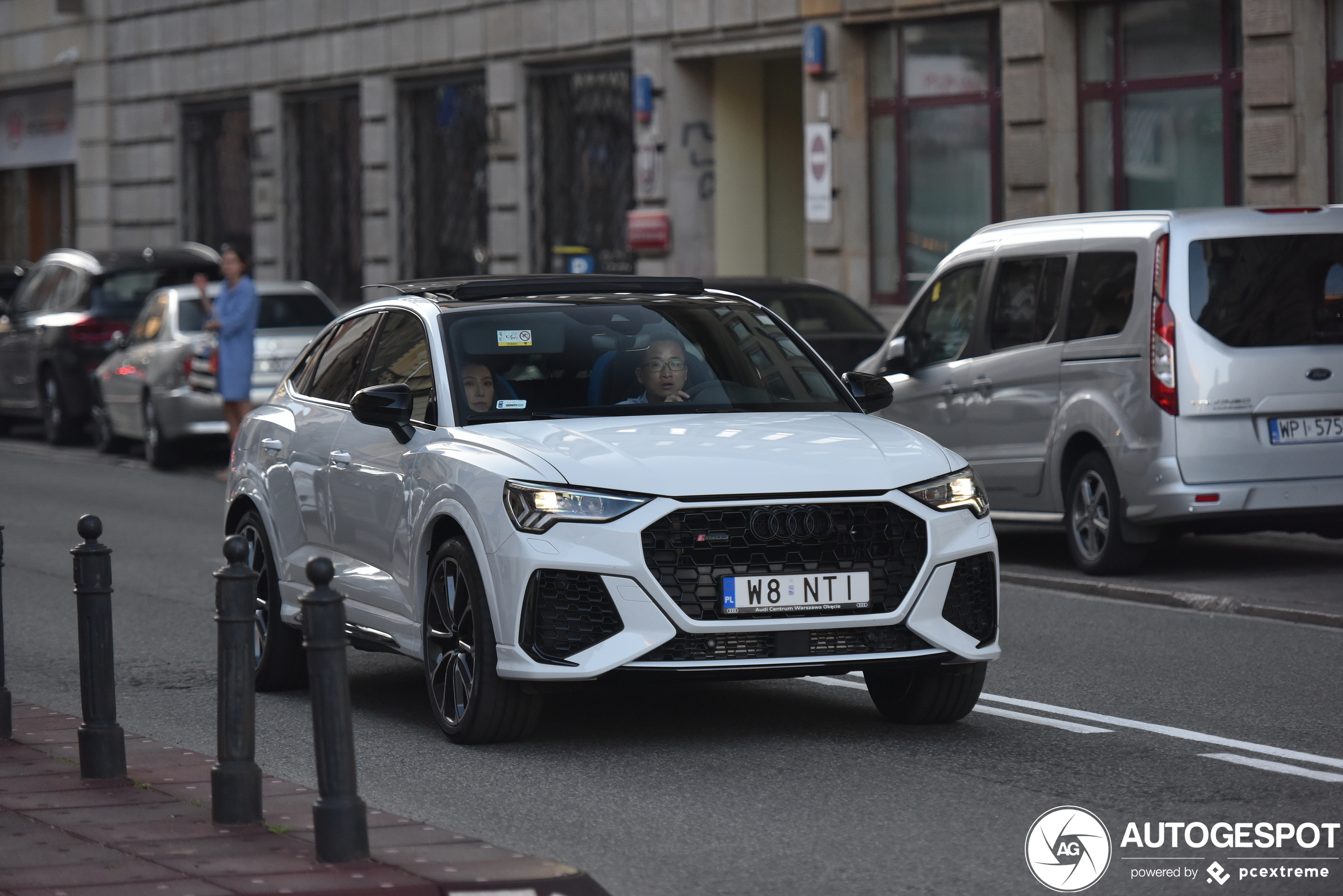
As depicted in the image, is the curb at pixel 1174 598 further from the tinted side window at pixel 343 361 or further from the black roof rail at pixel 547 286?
the tinted side window at pixel 343 361

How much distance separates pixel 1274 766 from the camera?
7191 mm

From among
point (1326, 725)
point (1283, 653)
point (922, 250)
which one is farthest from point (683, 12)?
point (1326, 725)

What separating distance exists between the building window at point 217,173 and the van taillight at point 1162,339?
82.4 ft

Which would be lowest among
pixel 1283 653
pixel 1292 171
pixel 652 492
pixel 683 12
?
pixel 1283 653

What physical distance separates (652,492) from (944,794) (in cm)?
131

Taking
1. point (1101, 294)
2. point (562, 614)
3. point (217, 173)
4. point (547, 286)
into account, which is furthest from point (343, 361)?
point (217, 173)

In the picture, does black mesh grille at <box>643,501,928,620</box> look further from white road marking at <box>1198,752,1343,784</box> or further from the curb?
→ the curb

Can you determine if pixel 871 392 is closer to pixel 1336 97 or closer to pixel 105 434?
pixel 1336 97

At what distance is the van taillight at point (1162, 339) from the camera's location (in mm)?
11781

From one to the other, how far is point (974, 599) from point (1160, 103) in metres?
14.2

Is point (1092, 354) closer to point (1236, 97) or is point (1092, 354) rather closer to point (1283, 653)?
point (1283, 653)

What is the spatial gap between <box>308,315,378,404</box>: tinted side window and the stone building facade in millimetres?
11614

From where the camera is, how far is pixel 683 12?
25812 millimetres

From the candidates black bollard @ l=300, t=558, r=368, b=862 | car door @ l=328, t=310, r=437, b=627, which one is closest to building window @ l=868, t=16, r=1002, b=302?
car door @ l=328, t=310, r=437, b=627
